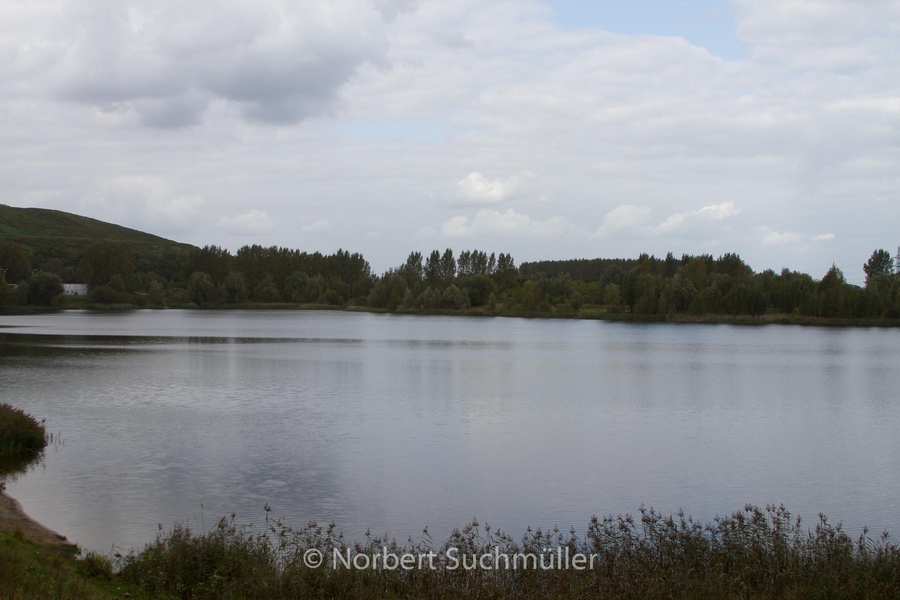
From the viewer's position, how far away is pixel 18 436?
645 inches

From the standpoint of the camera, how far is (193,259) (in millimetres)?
148125

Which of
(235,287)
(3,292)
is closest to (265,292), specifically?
(235,287)

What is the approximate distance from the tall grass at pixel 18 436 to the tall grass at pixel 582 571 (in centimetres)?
820

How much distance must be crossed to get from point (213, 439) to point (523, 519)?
946cm

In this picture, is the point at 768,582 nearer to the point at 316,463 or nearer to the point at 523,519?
the point at 523,519

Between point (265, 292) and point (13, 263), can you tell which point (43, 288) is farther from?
point (265, 292)

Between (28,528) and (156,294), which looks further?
(156,294)

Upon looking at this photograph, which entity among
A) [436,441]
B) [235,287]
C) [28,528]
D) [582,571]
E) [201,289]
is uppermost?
[235,287]

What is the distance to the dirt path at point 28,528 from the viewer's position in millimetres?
10320

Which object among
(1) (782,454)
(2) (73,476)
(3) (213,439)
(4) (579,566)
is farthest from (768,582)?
(3) (213,439)

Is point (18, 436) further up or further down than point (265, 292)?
further down

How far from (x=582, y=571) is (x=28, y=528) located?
785cm

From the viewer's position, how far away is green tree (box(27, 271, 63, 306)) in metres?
112

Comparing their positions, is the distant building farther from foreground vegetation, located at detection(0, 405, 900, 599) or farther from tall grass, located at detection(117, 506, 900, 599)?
tall grass, located at detection(117, 506, 900, 599)
